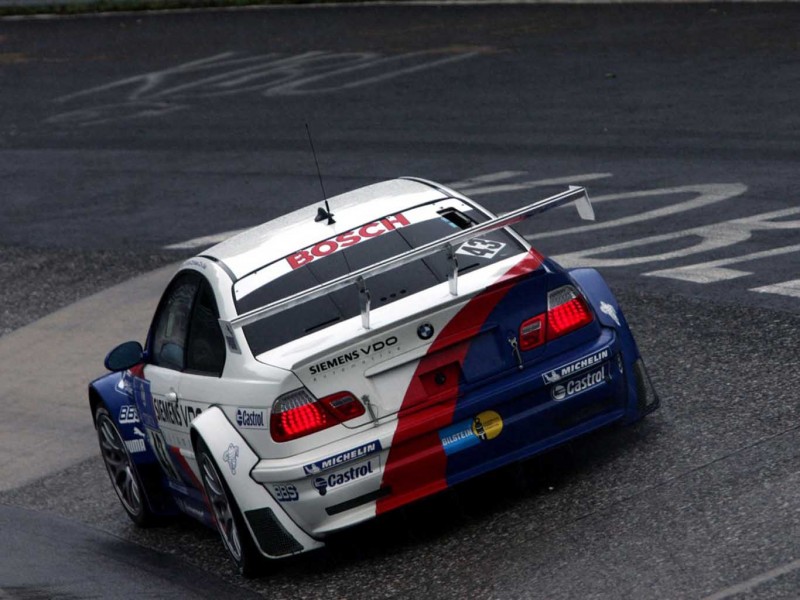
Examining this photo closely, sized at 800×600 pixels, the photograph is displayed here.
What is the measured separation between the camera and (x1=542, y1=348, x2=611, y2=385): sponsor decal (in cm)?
690

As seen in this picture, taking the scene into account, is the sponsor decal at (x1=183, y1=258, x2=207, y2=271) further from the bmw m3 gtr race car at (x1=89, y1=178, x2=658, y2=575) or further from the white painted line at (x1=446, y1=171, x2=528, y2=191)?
the white painted line at (x1=446, y1=171, x2=528, y2=191)

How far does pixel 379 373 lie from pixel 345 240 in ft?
3.42

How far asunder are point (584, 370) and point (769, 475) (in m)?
0.92

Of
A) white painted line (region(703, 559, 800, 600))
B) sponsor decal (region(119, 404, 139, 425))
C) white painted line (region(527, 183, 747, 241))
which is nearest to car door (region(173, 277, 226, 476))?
sponsor decal (region(119, 404, 139, 425))

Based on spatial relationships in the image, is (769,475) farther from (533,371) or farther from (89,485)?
(89,485)

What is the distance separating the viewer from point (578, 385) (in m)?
7.01

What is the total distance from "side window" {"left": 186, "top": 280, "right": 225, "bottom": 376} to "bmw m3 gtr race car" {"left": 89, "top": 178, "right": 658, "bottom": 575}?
1 cm

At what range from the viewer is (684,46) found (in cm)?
2136

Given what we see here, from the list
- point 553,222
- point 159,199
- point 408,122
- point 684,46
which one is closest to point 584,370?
point 553,222

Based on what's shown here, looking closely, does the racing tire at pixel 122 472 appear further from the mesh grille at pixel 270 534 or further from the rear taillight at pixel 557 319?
the rear taillight at pixel 557 319

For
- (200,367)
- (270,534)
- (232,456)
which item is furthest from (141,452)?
(270,534)

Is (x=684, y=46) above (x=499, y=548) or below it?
below

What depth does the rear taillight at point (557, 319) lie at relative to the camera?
6.91m

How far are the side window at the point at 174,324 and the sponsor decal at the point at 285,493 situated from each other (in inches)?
46.0
